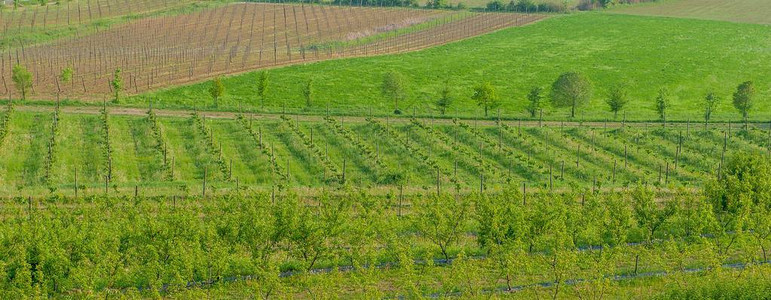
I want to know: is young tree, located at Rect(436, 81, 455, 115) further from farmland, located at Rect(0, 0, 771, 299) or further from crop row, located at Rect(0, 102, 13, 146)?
crop row, located at Rect(0, 102, 13, 146)

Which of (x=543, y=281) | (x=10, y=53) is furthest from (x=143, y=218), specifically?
(x=10, y=53)

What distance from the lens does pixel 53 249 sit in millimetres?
46188

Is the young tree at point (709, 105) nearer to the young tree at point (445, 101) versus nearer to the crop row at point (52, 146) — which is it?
the young tree at point (445, 101)

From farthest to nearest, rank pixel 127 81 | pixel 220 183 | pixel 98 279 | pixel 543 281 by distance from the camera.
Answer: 1. pixel 127 81
2. pixel 220 183
3. pixel 543 281
4. pixel 98 279

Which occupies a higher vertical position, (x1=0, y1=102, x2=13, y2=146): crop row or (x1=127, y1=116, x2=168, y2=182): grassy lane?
(x1=0, y1=102, x2=13, y2=146): crop row

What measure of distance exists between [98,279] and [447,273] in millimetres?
20129

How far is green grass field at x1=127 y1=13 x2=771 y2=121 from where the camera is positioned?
110125 mm

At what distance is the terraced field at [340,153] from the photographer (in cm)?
7531

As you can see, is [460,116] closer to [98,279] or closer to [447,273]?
[447,273]

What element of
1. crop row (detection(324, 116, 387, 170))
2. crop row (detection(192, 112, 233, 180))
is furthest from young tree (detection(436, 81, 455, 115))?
crop row (detection(192, 112, 233, 180))

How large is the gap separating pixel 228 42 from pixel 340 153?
221 feet

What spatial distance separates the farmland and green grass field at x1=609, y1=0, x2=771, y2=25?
172 cm

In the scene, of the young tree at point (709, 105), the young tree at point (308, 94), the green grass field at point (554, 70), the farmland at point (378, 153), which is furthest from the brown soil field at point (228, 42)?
the young tree at point (709, 105)

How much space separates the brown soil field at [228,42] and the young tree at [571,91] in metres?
44.6
